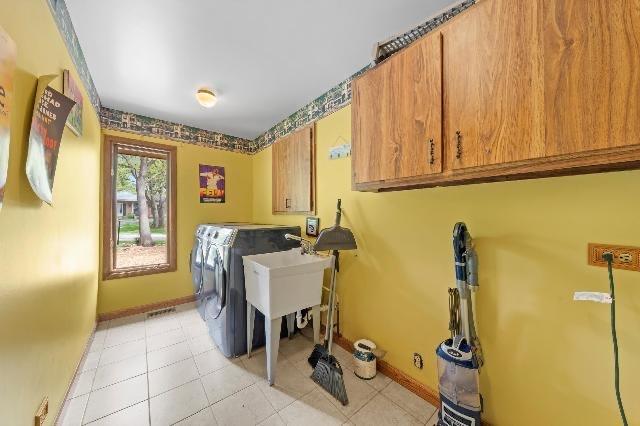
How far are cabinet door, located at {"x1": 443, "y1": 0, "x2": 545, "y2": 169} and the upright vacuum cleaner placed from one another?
0.49 m

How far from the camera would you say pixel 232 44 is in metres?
1.76

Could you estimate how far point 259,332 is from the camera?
2.28 metres

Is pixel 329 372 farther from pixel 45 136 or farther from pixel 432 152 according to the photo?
pixel 45 136

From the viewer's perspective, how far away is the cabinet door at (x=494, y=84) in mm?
931

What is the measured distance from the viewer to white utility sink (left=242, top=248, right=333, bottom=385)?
179cm

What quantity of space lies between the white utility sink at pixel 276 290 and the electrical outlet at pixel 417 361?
2.81ft

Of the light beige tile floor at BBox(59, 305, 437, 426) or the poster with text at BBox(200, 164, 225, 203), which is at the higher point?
the poster with text at BBox(200, 164, 225, 203)

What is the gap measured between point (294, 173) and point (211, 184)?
59.7 inches

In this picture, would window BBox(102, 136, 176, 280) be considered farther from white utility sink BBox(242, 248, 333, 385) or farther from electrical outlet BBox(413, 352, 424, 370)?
electrical outlet BBox(413, 352, 424, 370)

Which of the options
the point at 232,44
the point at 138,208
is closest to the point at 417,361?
the point at 232,44

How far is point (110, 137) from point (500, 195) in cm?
396

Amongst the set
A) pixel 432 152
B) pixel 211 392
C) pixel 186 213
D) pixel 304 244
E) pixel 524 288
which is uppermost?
pixel 432 152

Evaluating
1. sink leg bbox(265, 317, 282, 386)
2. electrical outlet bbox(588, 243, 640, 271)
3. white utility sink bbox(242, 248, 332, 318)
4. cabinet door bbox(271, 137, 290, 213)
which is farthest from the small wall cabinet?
cabinet door bbox(271, 137, 290, 213)

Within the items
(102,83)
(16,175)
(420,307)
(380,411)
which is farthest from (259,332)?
(102,83)
